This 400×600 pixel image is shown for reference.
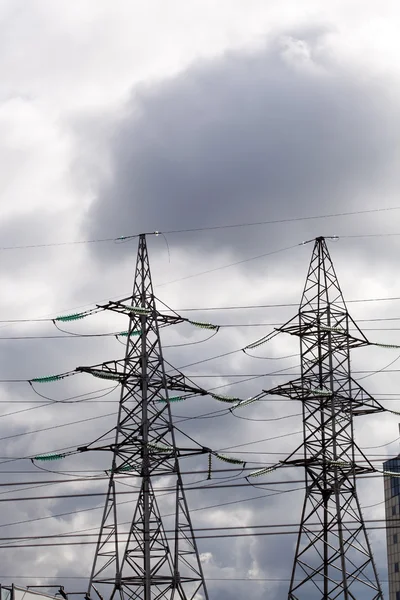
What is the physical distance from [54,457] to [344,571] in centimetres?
1689

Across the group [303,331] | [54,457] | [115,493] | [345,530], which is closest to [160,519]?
[115,493]

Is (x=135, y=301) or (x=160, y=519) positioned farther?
(x=135, y=301)

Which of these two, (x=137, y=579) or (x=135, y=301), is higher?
(x=135, y=301)

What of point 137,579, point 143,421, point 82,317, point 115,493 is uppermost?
point 82,317

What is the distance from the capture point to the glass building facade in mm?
182500

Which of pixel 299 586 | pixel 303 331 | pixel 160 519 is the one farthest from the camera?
pixel 303 331

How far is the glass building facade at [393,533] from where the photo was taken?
182m

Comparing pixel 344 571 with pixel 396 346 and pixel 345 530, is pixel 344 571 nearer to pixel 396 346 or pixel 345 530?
pixel 345 530

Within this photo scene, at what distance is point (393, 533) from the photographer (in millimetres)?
187375

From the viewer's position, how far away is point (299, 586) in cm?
5894

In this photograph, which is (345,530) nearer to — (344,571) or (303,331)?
(344,571)

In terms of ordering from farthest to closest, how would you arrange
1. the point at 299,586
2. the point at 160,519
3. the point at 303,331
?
the point at 303,331 → the point at 299,586 → the point at 160,519

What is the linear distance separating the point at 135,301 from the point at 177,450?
9.92m

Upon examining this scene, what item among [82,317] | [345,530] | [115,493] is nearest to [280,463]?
[345,530]
